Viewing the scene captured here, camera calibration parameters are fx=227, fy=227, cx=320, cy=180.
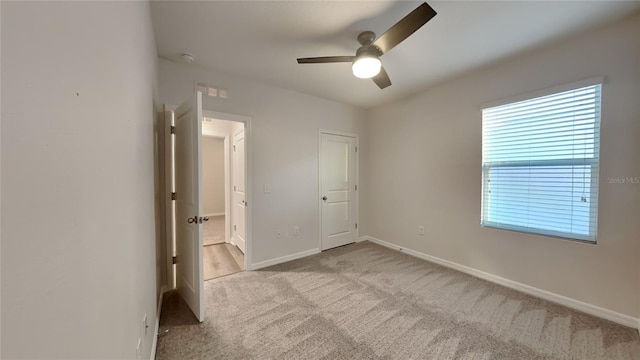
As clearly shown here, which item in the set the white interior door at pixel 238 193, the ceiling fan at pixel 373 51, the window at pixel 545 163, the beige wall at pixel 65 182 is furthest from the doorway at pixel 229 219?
the window at pixel 545 163

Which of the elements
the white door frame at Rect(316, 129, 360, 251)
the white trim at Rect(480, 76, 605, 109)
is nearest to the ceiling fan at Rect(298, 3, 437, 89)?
the white trim at Rect(480, 76, 605, 109)

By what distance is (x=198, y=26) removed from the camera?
6.46 feet

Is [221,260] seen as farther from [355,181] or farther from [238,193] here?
[355,181]

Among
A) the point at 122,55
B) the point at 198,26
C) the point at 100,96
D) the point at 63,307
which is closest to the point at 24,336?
the point at 63,307

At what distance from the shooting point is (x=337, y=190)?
13.3 ft

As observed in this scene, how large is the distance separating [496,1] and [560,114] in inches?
54.1

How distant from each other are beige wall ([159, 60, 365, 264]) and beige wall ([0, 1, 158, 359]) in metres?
1.80

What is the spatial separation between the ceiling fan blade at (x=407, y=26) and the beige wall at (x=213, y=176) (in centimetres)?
619

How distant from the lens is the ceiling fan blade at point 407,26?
144 centimetres

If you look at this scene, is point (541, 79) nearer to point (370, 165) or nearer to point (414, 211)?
point (414, 211)

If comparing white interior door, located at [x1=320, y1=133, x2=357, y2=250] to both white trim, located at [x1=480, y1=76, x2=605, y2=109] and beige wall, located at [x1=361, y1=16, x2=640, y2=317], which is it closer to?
beige wall, located at [x1=361, y1=16, x2=640, y2=317]

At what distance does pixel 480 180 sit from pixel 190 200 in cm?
331

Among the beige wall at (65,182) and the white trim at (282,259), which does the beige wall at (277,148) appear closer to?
the white trim at (282,259)

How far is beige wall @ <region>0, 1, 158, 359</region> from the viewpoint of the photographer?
40 cm
